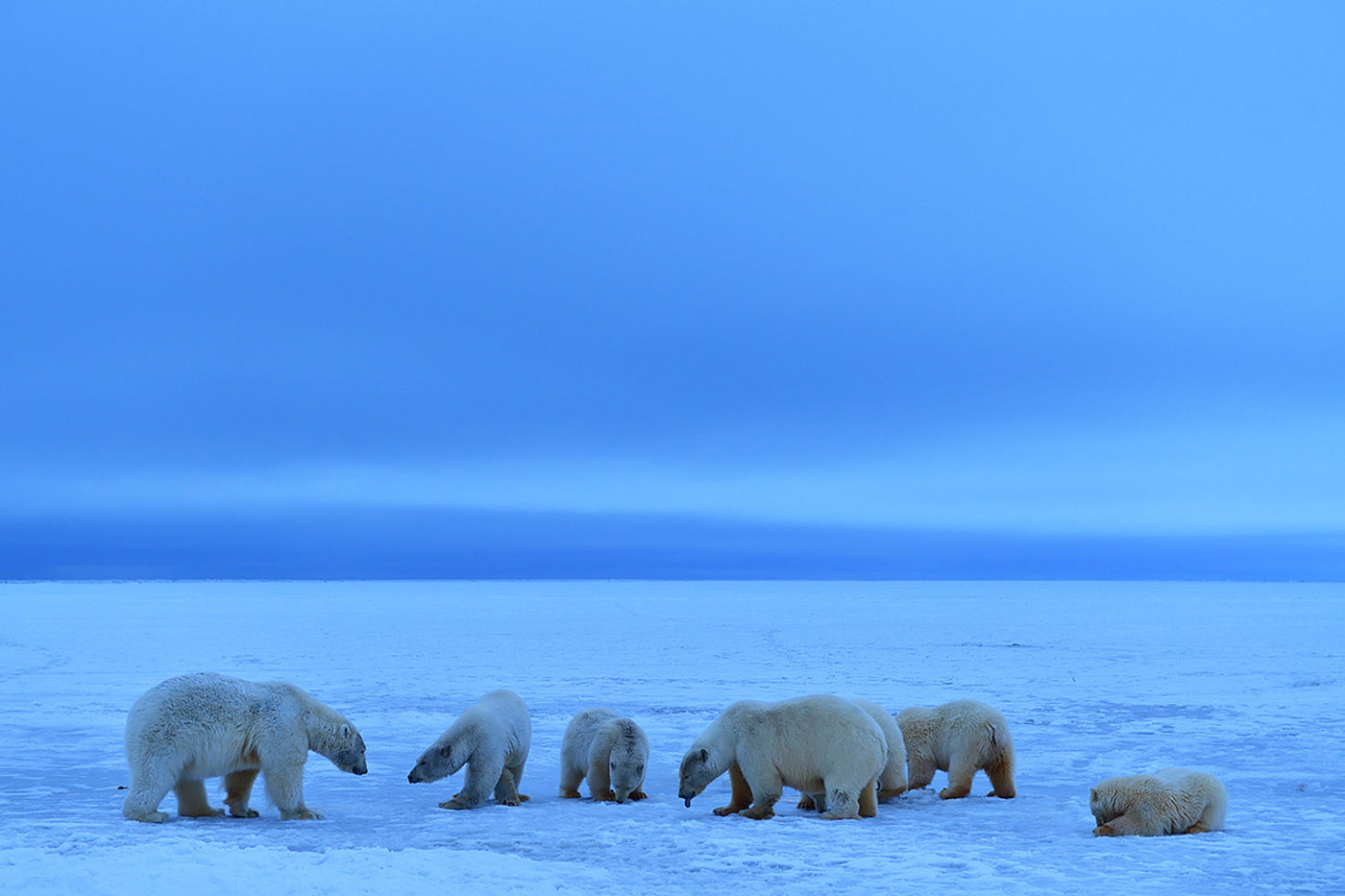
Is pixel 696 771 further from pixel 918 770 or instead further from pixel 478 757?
pixel 918 770

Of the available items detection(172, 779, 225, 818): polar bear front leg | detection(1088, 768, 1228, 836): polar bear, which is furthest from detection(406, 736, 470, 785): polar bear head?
detection(1088, 768, 1228, 836): polar bear

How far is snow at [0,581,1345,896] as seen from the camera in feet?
22.9

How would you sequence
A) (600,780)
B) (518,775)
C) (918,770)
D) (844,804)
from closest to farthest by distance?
(844,804) → (600,780) → (518,775) → (918,770)

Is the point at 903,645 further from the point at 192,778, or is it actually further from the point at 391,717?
the point at 192,778

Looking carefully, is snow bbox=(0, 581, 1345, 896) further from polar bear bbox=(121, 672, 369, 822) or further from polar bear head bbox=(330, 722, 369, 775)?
polar bear head bbox=(330, 722, 369, 775)

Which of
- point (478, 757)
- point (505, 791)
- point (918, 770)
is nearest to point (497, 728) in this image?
point (478, 757)

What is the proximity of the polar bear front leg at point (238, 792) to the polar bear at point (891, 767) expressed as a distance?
14.7ft

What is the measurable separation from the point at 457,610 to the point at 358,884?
49.3 m

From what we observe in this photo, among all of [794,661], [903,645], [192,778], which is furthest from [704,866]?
[903,645]

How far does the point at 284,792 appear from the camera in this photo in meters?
8.91

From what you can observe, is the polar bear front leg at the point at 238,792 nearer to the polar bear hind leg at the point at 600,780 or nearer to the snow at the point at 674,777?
the snow at the point at 674,777

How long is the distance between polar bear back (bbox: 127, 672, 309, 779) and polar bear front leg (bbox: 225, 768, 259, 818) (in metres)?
0.33

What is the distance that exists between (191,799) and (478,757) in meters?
2.21

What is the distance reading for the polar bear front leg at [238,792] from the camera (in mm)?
9234
